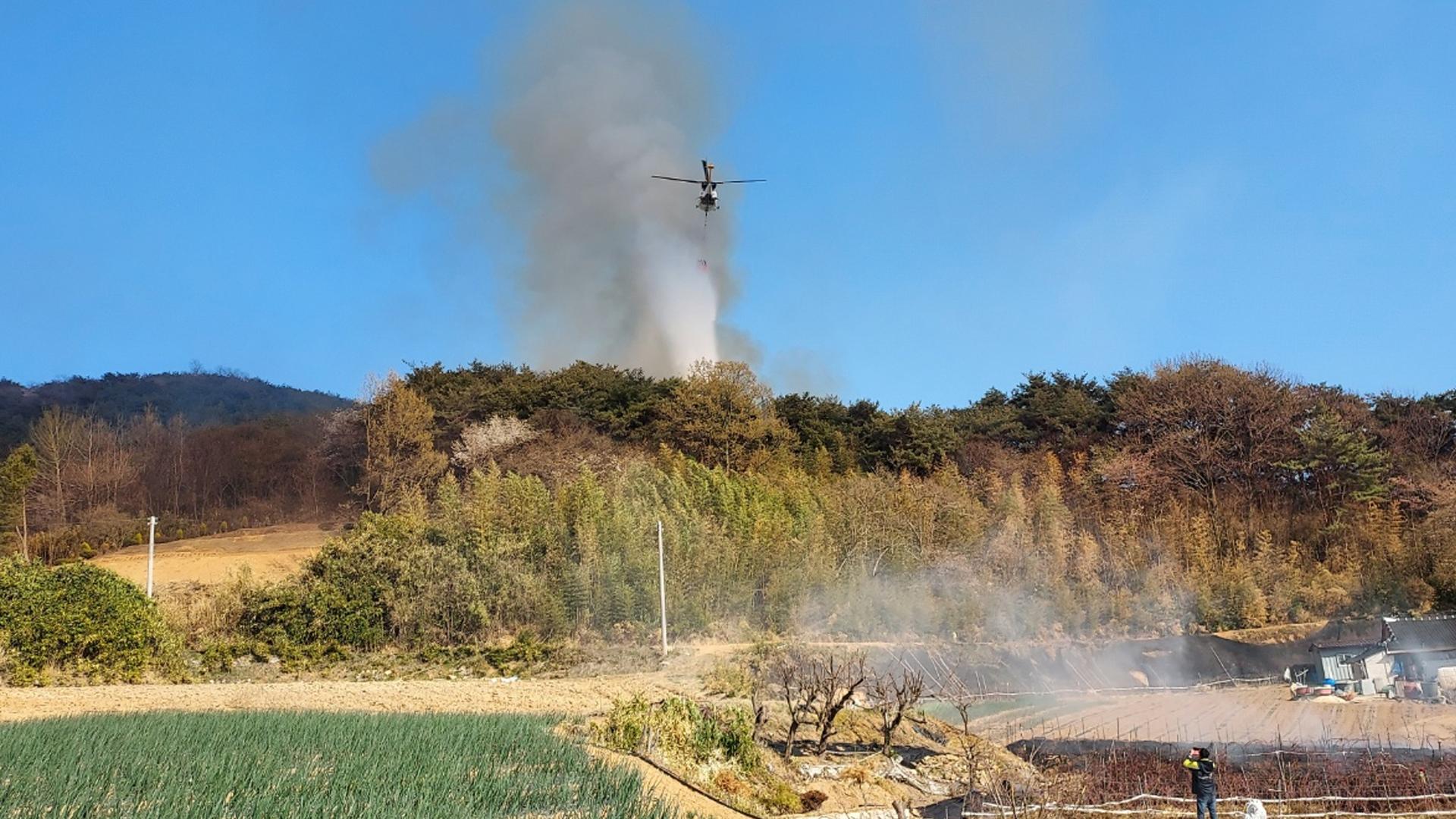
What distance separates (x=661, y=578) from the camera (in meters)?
19.9

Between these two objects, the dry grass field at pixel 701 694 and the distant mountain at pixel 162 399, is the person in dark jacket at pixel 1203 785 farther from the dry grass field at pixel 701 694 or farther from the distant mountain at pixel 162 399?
the distant mountain at pixel 162 399

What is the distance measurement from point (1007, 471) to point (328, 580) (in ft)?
72.6

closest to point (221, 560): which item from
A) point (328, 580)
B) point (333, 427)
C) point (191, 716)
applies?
point (333, 427)

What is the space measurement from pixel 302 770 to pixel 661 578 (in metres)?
11.8

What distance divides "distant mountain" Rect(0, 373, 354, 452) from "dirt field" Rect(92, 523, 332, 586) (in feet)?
59.2

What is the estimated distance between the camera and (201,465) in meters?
41.7

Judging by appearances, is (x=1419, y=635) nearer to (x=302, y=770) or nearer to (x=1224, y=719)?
(x=1224, y=719)

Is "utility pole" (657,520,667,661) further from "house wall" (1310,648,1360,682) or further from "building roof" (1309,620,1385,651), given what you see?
"building roof" (1309,620,1385,651)

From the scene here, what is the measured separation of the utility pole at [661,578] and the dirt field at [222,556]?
9.02 metres

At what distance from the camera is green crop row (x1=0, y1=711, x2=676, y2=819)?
6.98 m

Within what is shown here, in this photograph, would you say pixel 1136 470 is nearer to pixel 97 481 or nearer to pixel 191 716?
pixel 191 716

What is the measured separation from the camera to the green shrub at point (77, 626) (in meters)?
15.3

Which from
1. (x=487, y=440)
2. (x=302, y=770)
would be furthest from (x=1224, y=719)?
(x=487, y=440)

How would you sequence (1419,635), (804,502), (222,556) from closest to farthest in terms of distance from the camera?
(1419,635), (804,502), (222,556)
